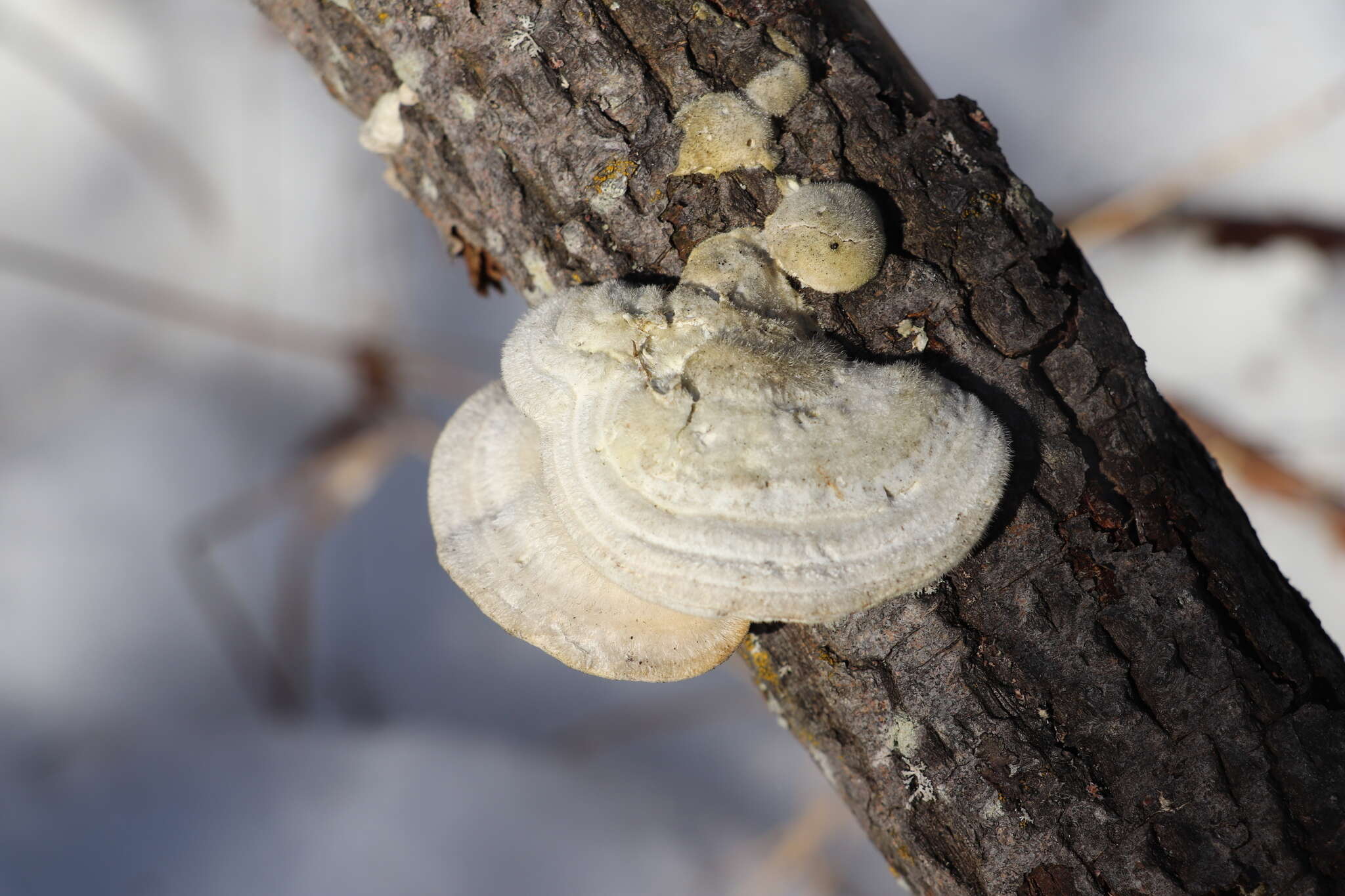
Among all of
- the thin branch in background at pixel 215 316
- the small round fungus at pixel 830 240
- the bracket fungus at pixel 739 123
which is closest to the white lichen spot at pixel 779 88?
the bracket fungus at pixel 739 123

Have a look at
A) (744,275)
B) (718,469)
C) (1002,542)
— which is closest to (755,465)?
(718,469)

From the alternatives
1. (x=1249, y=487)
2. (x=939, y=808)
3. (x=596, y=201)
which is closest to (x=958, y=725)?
(x=939, y=808)

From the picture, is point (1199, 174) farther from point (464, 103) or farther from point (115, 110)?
point (115, 110)

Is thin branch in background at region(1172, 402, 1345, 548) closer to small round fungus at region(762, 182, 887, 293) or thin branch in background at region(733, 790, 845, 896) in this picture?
thin branch in background at region(733, 790, 845, 896)

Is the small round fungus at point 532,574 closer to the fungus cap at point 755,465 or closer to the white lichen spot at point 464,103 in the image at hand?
the fungus cap at point 755,465

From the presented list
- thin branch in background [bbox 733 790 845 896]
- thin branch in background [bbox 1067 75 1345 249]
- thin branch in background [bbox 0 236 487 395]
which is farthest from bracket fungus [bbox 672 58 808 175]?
thin branch in background [bbox 733 790 845 896]

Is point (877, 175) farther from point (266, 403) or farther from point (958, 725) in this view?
point (266, 403)
